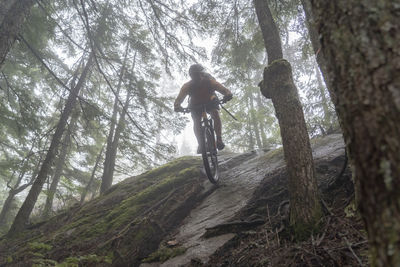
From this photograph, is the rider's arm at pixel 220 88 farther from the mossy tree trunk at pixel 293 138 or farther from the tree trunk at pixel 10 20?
the tree trunk at pixel 10 20

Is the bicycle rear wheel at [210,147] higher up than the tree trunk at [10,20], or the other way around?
the tree trunk at [10,20]

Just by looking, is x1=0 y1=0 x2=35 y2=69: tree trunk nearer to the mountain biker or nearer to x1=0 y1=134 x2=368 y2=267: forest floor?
the mountain biker

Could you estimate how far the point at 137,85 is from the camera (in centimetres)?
666

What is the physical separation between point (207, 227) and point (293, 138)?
6.50 feet

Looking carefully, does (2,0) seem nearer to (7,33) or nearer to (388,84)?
(7,33)

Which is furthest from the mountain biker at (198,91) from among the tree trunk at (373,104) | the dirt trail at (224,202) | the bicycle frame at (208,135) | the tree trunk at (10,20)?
the tree trunk at (373,104)

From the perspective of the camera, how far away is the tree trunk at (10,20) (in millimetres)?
4420

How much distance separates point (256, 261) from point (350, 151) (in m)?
1.85

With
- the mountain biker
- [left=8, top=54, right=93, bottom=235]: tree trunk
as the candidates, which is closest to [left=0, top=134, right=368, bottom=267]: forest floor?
[left=8, top=54, right=93, bottom=235]: tree trunk

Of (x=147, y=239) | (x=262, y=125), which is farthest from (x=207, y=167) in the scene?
(x=262, y=125)

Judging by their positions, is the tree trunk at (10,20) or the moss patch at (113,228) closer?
the moss patch at (113,228)

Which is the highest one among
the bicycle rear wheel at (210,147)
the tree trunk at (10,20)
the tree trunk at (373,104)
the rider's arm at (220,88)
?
the tree trunk at (10,20)

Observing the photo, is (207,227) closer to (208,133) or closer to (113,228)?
(113,228)

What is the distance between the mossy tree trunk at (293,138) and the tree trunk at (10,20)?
4930 millimetres
